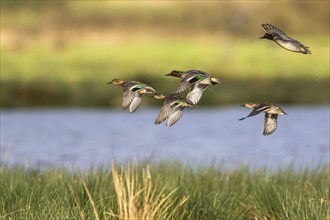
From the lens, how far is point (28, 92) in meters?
52.8

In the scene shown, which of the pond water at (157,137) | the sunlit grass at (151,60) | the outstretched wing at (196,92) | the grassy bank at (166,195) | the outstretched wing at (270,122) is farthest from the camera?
the sunlit grass at (151,60)

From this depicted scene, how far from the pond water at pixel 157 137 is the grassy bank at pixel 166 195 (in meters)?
7.87

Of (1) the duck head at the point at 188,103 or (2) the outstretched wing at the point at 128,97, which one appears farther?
(2) the outstretched wing at the point at 128,97

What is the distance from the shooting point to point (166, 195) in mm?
12461

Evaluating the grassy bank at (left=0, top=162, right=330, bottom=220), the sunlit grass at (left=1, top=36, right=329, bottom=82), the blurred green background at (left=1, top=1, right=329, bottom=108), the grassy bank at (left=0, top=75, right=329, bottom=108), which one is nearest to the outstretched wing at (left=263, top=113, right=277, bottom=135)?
the grassy bank at (left=0, top=162, right=330, bottom=220)

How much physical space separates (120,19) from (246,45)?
515 inches

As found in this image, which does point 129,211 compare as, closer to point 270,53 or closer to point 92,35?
point 270,53

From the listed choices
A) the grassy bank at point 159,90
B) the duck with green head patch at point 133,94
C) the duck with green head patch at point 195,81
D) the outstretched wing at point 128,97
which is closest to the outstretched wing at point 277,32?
the duck with green head patch at point 195,81

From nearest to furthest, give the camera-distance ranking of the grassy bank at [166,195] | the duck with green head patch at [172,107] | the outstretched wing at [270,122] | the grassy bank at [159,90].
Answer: the duck with green head patch at [172,107] < the outstretched wing at [270,122] < the grassy bank at [166,195] < the grassy bank at [159,90]

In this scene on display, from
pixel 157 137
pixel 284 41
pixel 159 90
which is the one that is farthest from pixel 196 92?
pixel 159 90

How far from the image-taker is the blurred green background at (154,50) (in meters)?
52.1

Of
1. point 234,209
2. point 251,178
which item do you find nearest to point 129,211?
point 234,209

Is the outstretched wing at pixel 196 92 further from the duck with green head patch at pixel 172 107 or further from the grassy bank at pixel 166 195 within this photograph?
the grassy bank at pixel 166 195

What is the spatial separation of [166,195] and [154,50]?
190ft
